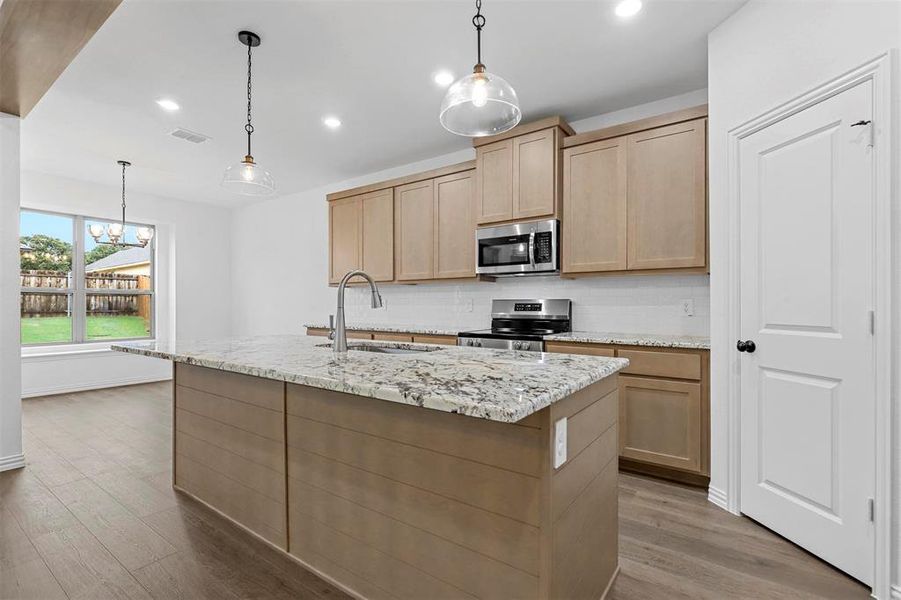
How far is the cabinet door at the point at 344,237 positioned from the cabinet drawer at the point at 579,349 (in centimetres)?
263

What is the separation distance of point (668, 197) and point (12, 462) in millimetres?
4856

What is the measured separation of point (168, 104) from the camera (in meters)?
3.48

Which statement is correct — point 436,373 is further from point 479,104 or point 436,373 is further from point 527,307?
point 527,307

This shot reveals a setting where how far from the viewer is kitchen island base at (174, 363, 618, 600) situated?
1233 millimetres

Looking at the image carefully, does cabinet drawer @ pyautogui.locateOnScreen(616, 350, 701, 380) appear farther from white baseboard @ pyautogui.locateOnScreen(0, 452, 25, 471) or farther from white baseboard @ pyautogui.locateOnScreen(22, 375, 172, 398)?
white baseboard @ pyautogui.locateOnScreen(22, 375, 172, 398)

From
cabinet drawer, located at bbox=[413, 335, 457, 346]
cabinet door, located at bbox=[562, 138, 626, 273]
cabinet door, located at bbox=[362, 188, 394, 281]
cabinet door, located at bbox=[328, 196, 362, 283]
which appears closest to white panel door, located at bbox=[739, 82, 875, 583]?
cabinet door, located at bbox=[562, 138, 626, 273]

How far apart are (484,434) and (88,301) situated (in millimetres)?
6917

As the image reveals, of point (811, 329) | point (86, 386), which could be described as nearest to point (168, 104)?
point (86, 386)

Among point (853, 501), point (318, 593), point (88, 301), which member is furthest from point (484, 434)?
point (88, 301)

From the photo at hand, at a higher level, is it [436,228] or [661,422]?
[436,228]

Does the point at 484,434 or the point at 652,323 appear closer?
the point at 484,434

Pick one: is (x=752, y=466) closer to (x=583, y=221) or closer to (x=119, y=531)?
(x=583, y=221)

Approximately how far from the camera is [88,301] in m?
6.03

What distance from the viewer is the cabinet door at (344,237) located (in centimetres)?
501
